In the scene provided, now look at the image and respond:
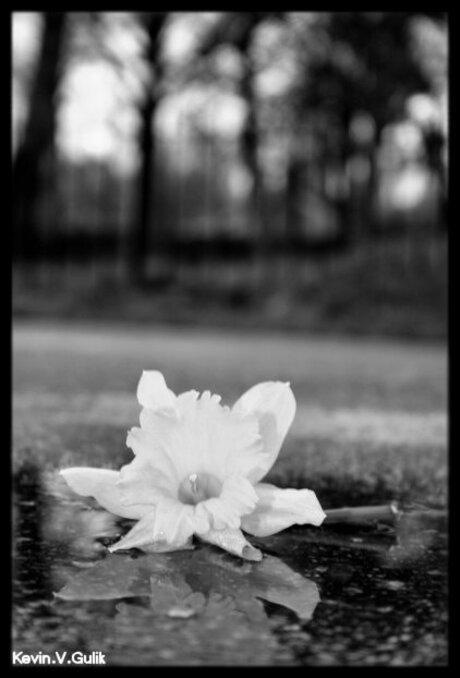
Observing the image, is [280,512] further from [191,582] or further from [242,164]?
Answer: [242,164]

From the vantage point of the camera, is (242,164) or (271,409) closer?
(271,409)

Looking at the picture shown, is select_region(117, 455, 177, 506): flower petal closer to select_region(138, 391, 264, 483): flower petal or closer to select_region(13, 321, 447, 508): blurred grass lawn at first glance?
select_region(138, 391, 264, 483): flower petal

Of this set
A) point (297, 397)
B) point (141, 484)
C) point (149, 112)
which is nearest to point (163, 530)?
point (141, 484)

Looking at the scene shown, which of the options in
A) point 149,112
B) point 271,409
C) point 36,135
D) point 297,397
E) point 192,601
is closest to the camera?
point 192,601

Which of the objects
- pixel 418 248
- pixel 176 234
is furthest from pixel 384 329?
pixel 176 234

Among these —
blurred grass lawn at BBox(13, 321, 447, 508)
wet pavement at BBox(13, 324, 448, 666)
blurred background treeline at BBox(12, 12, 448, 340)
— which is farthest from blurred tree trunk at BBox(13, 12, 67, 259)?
wet pavement at BBox(13, 324, 448, 666)

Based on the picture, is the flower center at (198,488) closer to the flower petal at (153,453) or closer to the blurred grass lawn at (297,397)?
the flower petal at (153,453)
